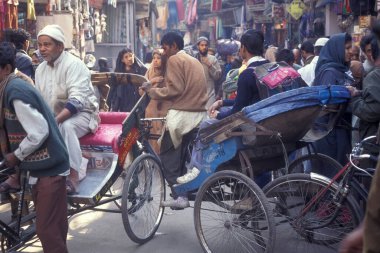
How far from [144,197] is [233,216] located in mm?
1135

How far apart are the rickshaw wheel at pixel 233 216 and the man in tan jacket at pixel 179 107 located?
993 mm

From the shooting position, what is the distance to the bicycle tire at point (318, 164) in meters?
5.03

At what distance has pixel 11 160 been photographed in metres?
3.94

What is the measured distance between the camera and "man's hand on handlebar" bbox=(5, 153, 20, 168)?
3933 millimetres

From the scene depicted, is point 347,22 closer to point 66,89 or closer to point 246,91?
point 246,91

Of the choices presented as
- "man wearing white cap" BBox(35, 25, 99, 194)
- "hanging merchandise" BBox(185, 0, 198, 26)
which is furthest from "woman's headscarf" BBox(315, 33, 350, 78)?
"hanging merchandise" BBox(185, 0, 198, 26)

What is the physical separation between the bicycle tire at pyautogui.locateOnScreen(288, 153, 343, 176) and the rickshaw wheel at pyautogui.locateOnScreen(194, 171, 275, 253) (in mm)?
759

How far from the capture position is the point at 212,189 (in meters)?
4.80

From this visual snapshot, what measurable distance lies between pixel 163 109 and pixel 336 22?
7215 mm

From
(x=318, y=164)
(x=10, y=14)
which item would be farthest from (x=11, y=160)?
(x=10, y=14)

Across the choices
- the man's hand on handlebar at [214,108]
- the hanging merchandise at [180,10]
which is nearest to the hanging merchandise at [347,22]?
the man's hand on handlebar at [214,108]

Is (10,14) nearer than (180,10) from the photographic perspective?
Yes

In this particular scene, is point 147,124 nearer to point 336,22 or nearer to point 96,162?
point 96,162

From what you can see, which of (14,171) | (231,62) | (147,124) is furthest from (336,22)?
(14,171)
